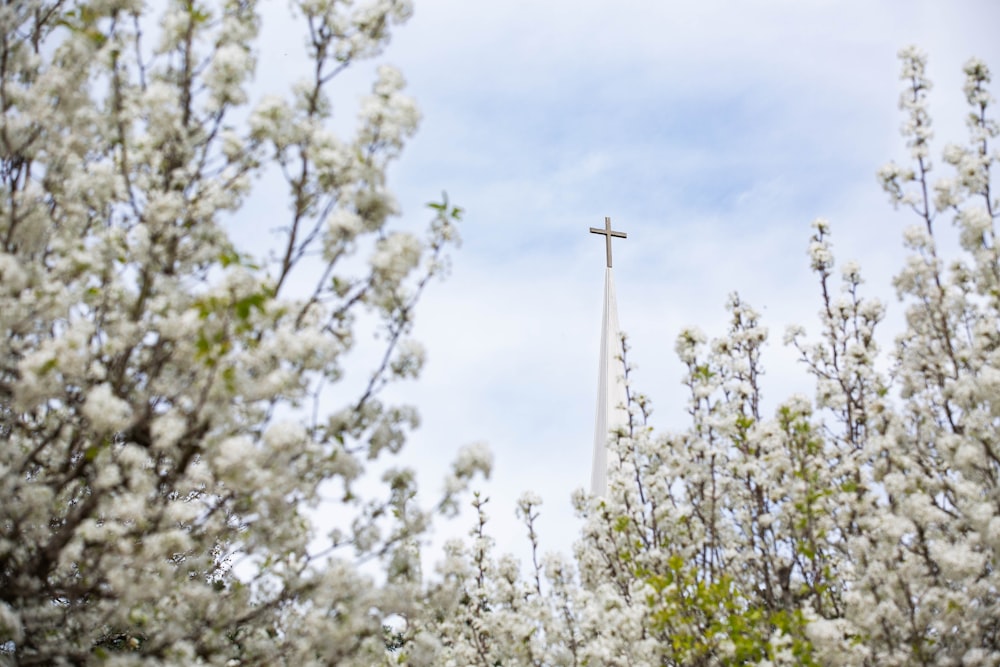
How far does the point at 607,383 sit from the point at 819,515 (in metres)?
6.66

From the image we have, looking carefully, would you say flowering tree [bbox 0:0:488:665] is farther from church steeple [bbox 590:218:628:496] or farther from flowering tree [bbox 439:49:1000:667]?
church steeple [bbox 590:218:628:496]

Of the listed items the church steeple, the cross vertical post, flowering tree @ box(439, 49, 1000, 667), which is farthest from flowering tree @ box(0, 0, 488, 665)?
the cross vertical post

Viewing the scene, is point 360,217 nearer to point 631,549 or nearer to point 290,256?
point 290,256

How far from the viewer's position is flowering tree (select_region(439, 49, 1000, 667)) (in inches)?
259

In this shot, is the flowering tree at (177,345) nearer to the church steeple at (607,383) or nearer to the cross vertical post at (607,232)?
the church steeple at (607,383)

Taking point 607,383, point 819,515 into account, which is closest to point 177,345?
point 819,515

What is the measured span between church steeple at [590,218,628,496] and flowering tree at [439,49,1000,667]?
178 inches

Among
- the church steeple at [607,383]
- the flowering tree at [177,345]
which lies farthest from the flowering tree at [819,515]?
the church steeple at [607,383]

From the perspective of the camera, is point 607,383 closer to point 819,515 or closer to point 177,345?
point 819,515

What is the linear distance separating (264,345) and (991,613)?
537 centimetres

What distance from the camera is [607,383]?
568 inches

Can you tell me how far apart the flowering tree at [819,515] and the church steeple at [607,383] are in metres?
4.51

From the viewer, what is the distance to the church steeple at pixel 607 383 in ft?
44.5

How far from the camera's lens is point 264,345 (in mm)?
5379
